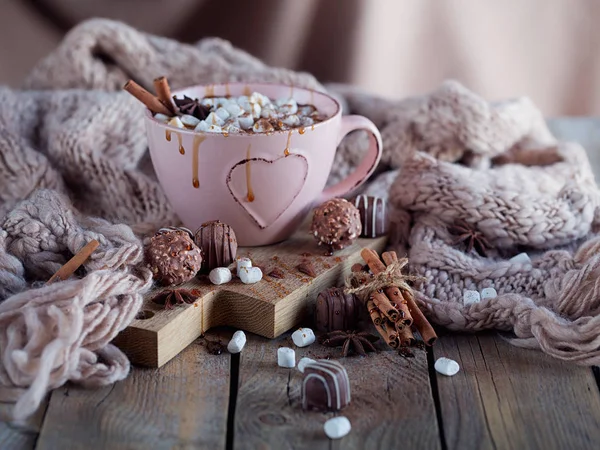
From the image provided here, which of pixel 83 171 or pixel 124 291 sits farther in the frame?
pixel 83 171

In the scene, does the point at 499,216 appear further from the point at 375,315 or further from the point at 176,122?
the point at 176,122

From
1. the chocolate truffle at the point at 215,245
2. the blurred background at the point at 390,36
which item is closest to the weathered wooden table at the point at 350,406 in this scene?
the chocolate truffle at the point at 215,245

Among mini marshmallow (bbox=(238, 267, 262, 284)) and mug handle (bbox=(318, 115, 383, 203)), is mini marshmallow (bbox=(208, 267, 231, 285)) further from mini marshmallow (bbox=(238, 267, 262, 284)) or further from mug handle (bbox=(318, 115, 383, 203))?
mug handle (bbox=(318, 115, 383, 203))

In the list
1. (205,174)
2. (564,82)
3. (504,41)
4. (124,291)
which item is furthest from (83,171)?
(564,82)

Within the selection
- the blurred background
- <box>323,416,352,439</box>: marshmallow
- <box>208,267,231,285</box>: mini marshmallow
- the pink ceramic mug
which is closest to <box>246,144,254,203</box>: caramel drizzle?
the pink ceramic mug

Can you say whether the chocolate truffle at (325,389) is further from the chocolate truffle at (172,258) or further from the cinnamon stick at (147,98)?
the cinnamon stick at (147,98)

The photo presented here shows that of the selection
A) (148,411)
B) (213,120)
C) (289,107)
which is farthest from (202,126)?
(148,411)

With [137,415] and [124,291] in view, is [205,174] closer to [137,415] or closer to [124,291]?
[124,291]
